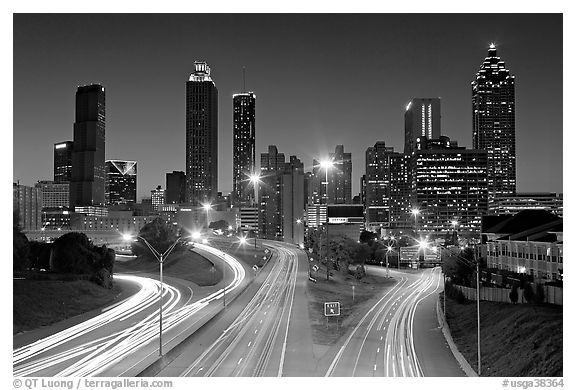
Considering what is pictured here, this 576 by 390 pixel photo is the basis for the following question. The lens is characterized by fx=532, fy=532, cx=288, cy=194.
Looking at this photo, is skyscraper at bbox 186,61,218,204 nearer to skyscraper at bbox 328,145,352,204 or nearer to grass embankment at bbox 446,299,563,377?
skyscraper at bbox 328,145,352,204

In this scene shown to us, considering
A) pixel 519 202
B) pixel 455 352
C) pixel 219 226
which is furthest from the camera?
pixel 219 226

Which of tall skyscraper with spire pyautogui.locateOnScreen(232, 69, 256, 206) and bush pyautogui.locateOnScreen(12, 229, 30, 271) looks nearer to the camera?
bush pyautogui.locateOnScreen(12, 229, 30, 271)

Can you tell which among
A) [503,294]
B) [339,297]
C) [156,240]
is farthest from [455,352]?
[156,240]

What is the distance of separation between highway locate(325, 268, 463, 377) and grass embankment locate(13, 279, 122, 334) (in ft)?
29.9

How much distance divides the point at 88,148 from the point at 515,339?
125 feet

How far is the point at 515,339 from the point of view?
1162 centimetres

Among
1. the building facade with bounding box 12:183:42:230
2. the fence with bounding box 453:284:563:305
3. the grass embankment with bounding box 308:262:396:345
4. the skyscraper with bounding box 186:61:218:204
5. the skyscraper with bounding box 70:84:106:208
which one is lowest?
the grass embankment with bounding box 308:262:396:345

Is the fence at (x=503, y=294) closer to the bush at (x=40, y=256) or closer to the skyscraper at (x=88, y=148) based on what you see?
the skyscraper at (x=88, y=148)

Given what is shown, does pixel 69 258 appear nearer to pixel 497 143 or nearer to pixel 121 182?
pixel 497 143

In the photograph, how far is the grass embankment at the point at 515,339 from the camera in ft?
31.4

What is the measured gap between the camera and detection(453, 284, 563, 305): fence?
13466 millimetres

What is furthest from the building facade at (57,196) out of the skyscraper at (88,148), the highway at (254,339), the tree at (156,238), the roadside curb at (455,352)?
the roadside curb at (455,352)

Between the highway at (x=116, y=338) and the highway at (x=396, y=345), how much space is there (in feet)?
14.7

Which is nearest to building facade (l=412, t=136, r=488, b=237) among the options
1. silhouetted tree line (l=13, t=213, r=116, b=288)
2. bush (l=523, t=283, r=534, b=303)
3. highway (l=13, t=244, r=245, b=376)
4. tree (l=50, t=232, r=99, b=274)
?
silhouetted tree line (l=13, t=213, r=116, b=288)
